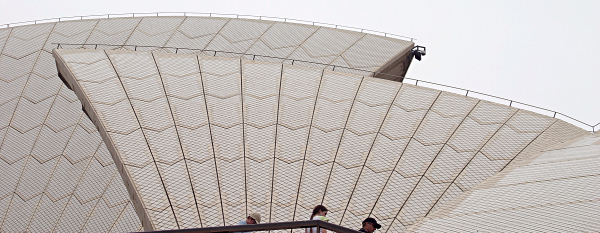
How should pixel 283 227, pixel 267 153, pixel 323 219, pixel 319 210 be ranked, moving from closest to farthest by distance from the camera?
pixel 283 227
pixel 323 219
pixel 319 210
pixel 267 153

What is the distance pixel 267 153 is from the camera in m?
19.1

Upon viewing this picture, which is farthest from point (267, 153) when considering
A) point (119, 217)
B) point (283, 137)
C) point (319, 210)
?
point (319, 210)

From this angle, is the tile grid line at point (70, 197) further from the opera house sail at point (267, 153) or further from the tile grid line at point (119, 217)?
the tile grid line at point (119, 217)

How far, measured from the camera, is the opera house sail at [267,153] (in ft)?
51.6

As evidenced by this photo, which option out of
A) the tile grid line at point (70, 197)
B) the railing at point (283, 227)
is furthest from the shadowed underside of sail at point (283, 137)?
the railing at point (283, 227)

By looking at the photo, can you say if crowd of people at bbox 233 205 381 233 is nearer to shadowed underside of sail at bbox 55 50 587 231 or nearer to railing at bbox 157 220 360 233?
railing at bbox 157 220 360 233

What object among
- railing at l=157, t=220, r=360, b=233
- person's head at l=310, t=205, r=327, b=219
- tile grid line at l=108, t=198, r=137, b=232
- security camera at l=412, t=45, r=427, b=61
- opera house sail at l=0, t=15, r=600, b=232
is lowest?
tile grid line at l=108, t=198, r=137, b=232

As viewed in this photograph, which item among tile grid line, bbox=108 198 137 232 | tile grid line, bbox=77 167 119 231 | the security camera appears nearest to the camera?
tile grid line, bbox=108 198 137 232

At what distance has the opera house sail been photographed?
51.6ft

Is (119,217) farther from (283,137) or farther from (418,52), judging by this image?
(418,52)

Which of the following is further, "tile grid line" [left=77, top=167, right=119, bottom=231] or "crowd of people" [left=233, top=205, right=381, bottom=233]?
"tile grid line" [left=77, top=167, right=119, bottom=231]

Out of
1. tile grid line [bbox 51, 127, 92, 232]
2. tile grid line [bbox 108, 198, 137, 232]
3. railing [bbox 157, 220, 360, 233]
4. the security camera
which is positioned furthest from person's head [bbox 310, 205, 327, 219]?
the security camera

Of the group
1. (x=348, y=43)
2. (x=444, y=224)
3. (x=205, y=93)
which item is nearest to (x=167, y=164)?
(x=205, y=93)

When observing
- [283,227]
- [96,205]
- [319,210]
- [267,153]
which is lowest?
[96,205]
